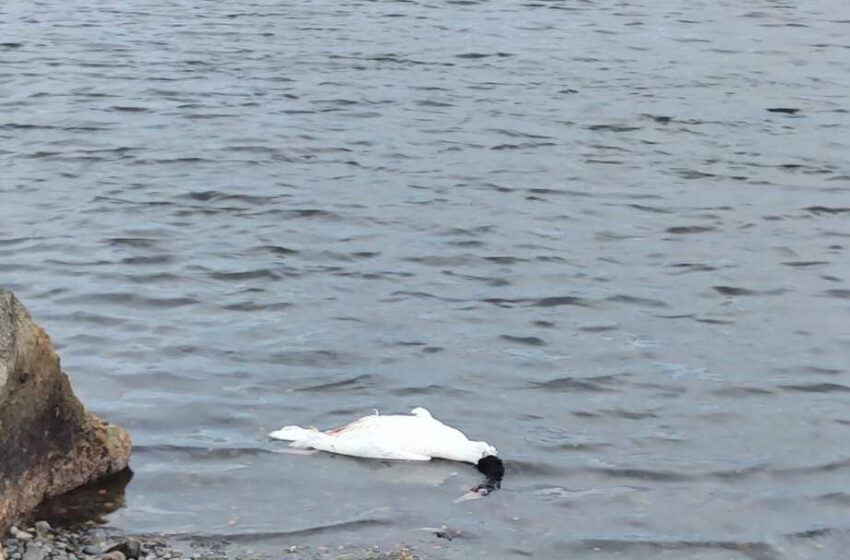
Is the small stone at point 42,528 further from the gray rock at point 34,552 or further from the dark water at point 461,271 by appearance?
the dark water at point 461,271

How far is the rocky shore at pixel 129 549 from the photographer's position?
6.47 metres

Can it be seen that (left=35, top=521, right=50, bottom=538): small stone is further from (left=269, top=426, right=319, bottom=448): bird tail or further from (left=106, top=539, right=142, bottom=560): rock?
(left=269, top=426, right=319, bottom=448): bird tail

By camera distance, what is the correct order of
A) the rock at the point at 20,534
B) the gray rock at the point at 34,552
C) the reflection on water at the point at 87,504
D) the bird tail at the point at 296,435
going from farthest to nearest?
the bird tail at the point at 296,435
the reflection on water at the point at 87,504
the rock at the point at 20,534
the gray rock at the point at 34,552

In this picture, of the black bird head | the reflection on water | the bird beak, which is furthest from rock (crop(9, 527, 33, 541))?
the black bird head

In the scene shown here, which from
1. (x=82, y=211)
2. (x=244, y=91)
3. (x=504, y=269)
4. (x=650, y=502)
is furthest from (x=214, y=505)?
(x=244, y=91)

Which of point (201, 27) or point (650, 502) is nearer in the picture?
point (650, 502)

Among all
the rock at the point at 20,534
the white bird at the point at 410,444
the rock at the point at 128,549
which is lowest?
the white bird at the point at 410,444

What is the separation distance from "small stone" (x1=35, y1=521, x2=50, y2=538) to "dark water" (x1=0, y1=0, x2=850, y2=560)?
48 cm

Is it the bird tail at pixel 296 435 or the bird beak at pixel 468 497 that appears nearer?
the bird beak at pixel 468 497

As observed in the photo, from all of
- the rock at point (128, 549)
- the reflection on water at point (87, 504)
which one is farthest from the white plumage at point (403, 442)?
the rock at point (128, 549)

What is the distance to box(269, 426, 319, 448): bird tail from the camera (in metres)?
8.07

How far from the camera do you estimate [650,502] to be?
7605mm

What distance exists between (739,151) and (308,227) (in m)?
4.81

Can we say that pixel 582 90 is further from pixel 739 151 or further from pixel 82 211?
pixel 82 211
